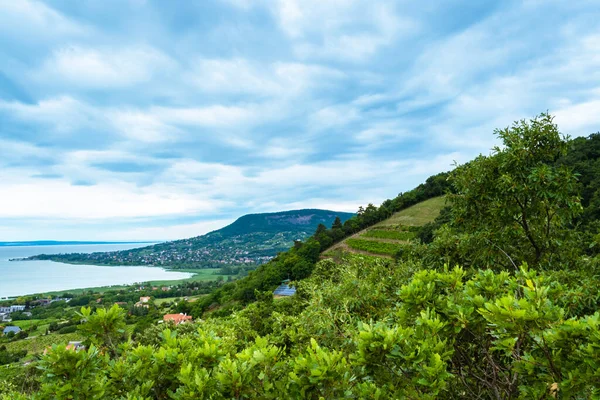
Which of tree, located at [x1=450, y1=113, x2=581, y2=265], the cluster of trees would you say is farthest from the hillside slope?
the cluster of trees

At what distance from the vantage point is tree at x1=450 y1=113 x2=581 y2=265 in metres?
5.31

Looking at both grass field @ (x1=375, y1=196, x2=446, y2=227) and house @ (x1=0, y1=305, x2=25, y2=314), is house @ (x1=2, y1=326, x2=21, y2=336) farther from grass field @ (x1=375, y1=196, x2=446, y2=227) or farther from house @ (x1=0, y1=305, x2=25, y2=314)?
grass field @ (x1=375, y1=196, x2=446, y2=227)

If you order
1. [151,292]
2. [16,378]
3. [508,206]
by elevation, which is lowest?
[151,292]

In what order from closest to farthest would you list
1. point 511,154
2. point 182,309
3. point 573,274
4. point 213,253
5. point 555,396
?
point 555,396 < point 573,274 < point 511,154 < point 182,309 < point 213,253

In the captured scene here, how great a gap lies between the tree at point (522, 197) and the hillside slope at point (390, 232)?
119ft

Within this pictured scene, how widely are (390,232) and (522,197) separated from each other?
46801mm

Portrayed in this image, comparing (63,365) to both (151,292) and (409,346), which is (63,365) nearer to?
(409,346)

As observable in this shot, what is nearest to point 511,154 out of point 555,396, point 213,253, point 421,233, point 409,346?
point 555,396

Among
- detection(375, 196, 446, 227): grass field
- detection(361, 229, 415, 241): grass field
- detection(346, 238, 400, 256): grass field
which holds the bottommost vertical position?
detection(346, 238, 400, 256): grass field

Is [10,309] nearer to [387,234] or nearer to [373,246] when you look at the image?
[373,246]

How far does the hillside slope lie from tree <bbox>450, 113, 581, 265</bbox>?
36.4 m

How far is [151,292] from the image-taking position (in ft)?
303

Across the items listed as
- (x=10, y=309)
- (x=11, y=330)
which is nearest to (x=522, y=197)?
(x=11, y=330)

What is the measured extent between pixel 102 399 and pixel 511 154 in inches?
260
